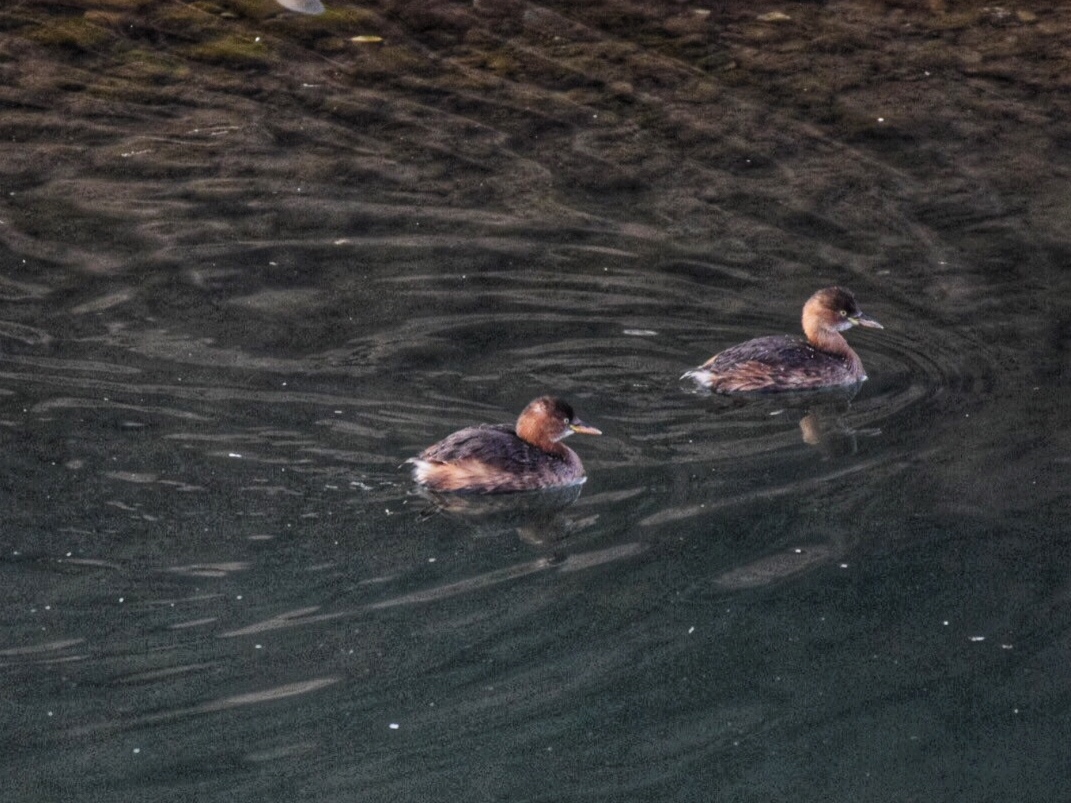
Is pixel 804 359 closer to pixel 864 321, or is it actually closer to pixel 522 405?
pixel 864 321

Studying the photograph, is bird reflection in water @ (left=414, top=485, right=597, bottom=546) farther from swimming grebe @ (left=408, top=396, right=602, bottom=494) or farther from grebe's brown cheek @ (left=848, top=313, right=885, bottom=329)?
grebe's brown cheek @ (left=848, top=313, right=885, bottom=329)

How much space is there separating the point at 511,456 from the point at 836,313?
227cm


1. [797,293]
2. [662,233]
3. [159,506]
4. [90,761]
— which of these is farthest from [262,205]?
[90,761]

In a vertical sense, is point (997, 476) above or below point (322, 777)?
above

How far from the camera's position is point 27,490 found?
7.93 metres

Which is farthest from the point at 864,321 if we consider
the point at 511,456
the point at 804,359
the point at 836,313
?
the point at 511,456

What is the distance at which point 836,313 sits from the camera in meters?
9.70

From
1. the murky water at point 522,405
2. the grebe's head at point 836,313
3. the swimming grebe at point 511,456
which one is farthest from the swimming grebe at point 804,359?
the swimming grebe at point 511,456

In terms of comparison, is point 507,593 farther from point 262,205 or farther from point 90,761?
point 262,205

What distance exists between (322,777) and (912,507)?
10.3ft

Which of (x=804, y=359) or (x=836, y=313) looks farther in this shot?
(x=836, y=313)

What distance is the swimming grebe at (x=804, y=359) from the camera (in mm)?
9289

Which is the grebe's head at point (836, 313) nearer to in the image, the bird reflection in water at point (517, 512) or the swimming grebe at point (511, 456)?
the swimming grebe at point (511, 456)

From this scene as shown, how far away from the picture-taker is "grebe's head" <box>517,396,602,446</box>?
8.43m
